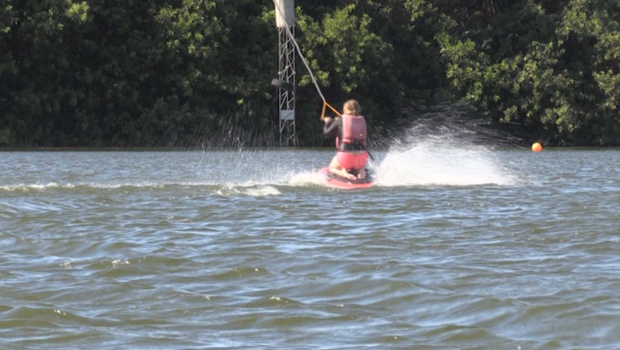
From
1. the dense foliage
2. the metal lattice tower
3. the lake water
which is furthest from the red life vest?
the metal lattice tower

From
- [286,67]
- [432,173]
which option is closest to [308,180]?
[432,173]

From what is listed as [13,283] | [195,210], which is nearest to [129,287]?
[13,283]

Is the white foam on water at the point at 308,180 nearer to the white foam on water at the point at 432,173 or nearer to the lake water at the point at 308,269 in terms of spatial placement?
the white foam on water at the point at 432,173

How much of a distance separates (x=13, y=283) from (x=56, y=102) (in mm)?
30144

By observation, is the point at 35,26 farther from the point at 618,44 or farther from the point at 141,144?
the point at 618,44

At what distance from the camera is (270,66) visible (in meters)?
40.0

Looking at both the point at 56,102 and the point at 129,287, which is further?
the point at 56,102

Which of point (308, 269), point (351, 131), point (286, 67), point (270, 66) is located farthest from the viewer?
point (270, 66)

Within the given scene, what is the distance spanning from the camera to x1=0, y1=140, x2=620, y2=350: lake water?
19.9 feet

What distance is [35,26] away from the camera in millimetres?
36125

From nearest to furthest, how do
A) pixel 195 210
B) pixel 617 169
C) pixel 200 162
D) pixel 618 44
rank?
1. pixel 195 210
2. pixel 617 169
3. pixel 200 162
4. pixel 618 44

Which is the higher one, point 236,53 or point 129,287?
point 236,53

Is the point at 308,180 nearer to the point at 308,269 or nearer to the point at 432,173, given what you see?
the point at 432,173

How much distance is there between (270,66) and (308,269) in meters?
A: 32.3
